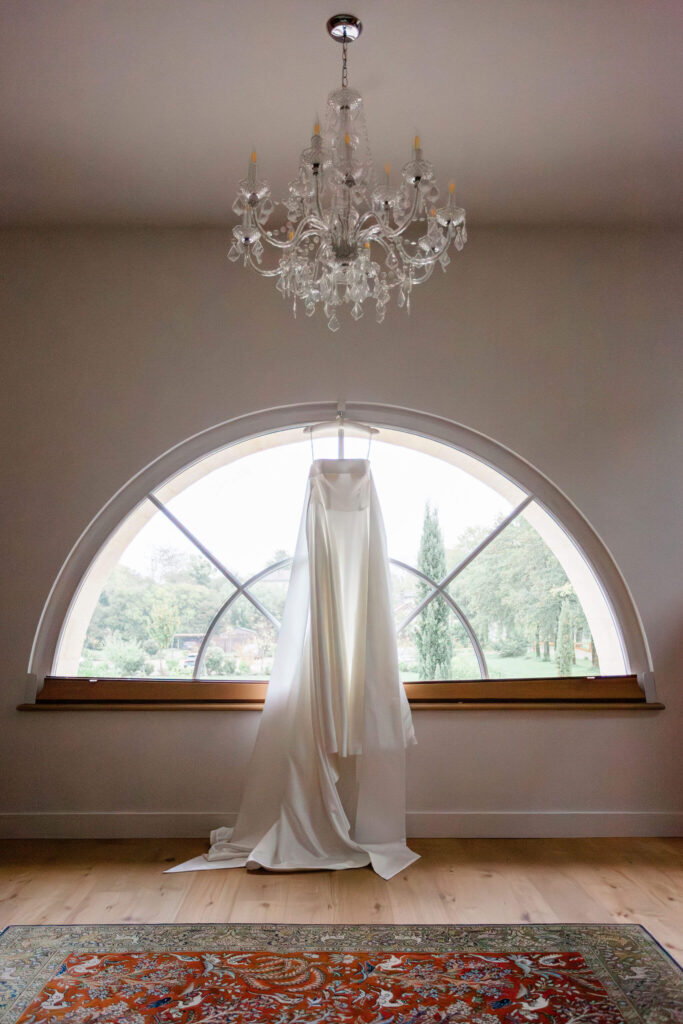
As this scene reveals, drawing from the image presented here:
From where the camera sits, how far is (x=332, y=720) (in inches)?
125

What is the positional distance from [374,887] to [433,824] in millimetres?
662

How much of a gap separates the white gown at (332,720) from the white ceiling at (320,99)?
4.63 ft

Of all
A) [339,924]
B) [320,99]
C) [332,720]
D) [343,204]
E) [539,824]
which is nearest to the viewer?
[343,204]

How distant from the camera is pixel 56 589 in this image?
3605 millimetres

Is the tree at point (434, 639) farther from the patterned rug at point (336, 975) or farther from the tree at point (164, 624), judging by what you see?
the patterned rug at point (336, 975)

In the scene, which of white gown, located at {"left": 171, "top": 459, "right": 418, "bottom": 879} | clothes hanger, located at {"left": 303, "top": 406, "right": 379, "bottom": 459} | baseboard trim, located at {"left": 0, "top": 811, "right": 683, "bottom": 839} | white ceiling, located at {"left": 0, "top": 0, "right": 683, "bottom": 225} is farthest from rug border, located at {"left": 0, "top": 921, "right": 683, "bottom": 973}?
white ceiling, located at {"left": 0, "top": 0, "right": 683, "bottom": 225}

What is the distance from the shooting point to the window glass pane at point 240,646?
3.67 meters

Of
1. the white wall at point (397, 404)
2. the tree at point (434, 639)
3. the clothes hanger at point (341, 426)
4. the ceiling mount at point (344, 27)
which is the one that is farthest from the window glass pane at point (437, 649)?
the ceiling mount at point (344, 27)

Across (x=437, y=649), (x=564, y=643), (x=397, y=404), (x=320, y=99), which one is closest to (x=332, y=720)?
(x=437, y=649)

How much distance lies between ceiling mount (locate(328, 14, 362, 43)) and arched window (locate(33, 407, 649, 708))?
164 cm

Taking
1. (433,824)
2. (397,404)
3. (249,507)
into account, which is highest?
(397,404)

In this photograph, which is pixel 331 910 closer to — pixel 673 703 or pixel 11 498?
pixel 673 703

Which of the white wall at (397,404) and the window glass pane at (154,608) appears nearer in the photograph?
the white wall at (397,404)

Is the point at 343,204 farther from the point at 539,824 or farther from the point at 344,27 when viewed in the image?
the point at 539,824
